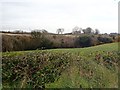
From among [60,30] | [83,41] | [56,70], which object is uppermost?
[60,30]

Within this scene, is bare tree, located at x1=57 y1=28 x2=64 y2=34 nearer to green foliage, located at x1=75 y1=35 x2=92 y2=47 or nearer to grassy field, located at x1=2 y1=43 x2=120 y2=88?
green foliage, located at x1=75 y1=35 x2=92 y2=47

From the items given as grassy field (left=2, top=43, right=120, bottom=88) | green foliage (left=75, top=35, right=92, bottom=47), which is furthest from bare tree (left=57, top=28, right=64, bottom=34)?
grassy field (left=2, top=43, right=120, bottom=88)

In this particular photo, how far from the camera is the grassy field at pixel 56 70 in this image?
7.21m

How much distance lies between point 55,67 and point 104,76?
156cm

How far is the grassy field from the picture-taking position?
7207 mm

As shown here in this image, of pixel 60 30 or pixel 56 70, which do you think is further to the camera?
pixel 60 30

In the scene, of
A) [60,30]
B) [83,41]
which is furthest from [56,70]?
[83,41]

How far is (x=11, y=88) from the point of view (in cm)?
698

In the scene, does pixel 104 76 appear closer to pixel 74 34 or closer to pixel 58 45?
pixel 58 45

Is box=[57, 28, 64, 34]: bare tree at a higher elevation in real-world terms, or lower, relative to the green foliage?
higher

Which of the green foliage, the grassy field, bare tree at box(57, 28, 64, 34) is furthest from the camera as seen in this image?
the green foliage

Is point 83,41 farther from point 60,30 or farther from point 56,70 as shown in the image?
point 56,70

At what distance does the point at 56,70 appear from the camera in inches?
301

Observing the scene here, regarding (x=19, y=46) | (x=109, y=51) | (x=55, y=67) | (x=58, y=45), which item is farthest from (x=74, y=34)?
(x=55, y=67)
